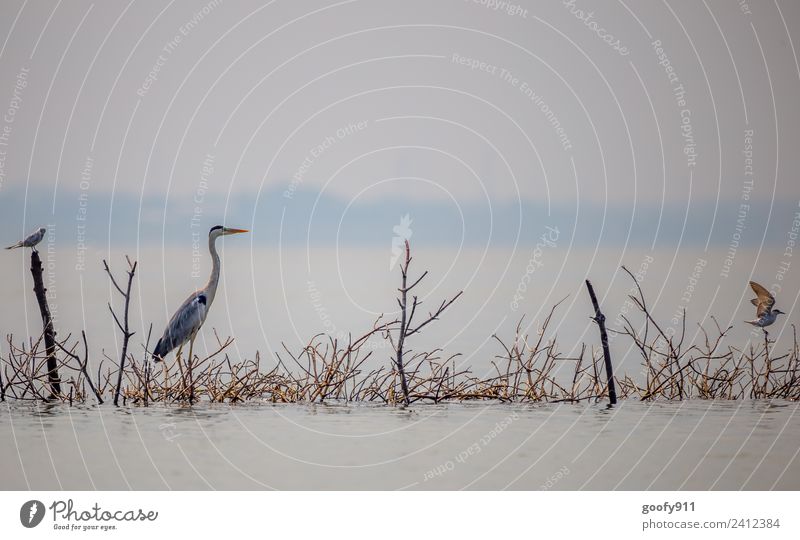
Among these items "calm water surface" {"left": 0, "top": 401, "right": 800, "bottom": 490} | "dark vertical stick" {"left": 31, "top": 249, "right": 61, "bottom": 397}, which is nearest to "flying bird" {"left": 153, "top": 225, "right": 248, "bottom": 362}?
"dark vertical stick" {"left": 31, "top": 249, "right": 61, "bottom": 397}

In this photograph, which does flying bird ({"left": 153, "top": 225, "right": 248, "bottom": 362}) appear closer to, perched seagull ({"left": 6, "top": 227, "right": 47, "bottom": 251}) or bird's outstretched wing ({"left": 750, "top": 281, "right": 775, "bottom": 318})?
perched seagull ({"left": 6, "top": 227, "right": 47, "bottom": 251})

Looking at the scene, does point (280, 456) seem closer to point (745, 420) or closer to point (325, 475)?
point (325, 475)

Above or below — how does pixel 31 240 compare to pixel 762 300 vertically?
above

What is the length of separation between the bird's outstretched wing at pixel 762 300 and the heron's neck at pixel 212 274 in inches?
244

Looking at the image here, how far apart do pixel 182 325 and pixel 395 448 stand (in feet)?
11.6

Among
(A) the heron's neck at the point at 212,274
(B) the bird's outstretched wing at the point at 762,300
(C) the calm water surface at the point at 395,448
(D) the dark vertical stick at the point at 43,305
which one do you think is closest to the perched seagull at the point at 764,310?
(B) the bird's outstretched wing at the point at 762,300

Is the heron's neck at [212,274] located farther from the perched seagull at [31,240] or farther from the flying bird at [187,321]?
the perched seagull at [31,240]

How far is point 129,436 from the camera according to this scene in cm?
871

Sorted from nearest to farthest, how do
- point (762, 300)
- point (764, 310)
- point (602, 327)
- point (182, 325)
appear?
point (602, 327) < point (764, 310) < point (762, 300) < point (182, 325)

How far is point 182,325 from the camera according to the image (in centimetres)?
1098

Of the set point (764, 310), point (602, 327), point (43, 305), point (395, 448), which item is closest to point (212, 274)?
point (43, 305)

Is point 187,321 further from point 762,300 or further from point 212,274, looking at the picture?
point 762,300

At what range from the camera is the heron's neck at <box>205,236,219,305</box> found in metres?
11.3

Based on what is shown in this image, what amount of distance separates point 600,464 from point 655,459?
1.77ft
